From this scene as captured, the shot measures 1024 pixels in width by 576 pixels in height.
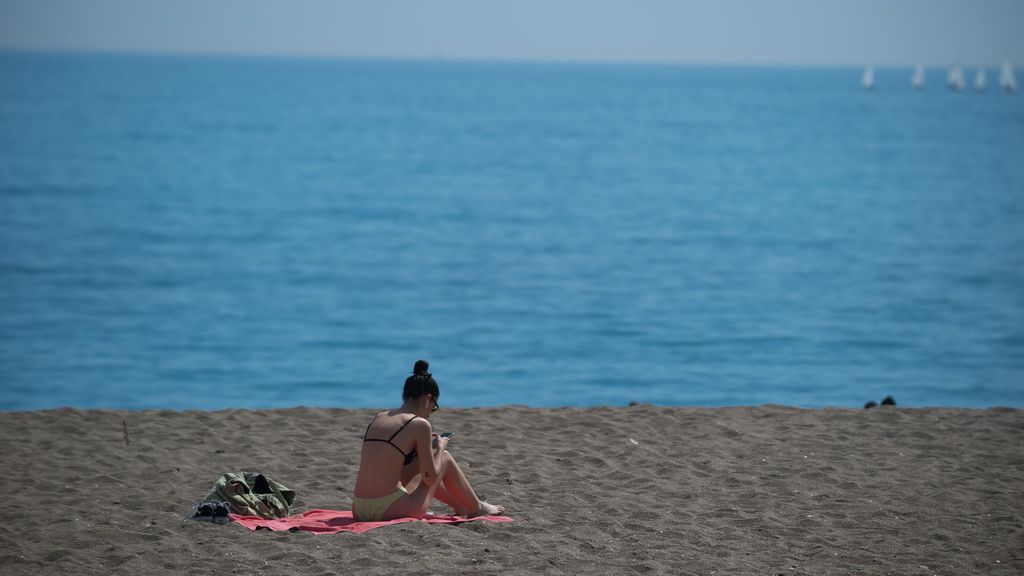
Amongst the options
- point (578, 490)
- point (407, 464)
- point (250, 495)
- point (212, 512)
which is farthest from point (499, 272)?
point (212, 512)

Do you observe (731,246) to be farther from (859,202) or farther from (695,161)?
(695,161)

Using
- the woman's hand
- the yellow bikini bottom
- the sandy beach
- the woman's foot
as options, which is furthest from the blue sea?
the yellow bikini bottom

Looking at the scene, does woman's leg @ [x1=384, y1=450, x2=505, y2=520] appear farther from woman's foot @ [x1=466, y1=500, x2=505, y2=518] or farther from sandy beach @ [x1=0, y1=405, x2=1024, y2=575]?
sandy beach @ [x1=0, y1=405, x2=1024, y2=575]

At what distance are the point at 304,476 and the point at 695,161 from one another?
67.9 meters

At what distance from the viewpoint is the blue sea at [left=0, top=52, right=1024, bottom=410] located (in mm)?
21953

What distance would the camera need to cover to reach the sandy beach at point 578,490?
22.8 ft

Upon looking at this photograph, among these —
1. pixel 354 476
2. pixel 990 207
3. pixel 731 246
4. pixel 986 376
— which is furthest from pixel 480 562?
pixel 990 207

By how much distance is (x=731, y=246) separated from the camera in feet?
132

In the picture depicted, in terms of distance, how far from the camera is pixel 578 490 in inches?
337

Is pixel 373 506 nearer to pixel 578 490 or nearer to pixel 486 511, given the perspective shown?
pixel 486 511

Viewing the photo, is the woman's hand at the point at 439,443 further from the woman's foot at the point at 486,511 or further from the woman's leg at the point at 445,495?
the woman's foot at the point at 486,511

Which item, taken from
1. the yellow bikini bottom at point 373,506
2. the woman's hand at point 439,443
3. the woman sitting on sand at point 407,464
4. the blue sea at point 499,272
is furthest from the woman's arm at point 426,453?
the blue sea at point 499,272

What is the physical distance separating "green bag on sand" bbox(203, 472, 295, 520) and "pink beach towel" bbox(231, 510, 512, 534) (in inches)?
3.1

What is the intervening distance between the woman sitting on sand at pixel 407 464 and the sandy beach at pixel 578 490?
0.26 metres
